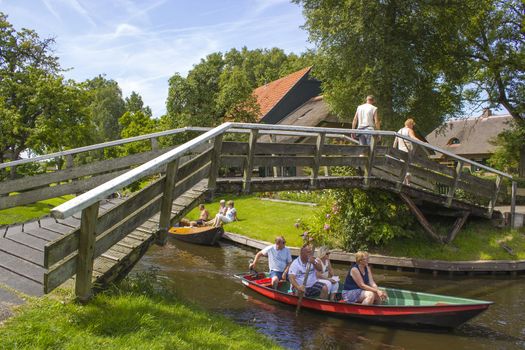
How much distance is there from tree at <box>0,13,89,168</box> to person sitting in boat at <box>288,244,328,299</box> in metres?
15.7

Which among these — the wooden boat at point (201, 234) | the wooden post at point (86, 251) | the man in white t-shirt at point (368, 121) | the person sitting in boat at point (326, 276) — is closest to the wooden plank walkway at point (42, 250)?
the wooden post at point (86, 251)

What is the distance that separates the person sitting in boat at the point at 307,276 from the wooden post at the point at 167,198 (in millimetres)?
3689

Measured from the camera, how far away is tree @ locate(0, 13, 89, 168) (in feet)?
69.3

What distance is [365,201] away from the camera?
13766 mm

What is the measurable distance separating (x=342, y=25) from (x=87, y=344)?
19327 millimetres

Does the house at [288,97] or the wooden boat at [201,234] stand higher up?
the house at [288,97]

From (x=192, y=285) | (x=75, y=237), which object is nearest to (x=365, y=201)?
(x=192, y=285)

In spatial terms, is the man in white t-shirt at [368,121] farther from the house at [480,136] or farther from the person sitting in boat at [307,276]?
the house at [480,136]

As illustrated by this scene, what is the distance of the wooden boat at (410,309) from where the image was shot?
836 centimetres

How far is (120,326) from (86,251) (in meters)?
0.90

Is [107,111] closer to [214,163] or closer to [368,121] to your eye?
[368,121]

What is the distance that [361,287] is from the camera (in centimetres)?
912

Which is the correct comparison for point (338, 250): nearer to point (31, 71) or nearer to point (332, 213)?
point (332, 213)

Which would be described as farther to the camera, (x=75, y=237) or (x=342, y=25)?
(x=342, y=25)
